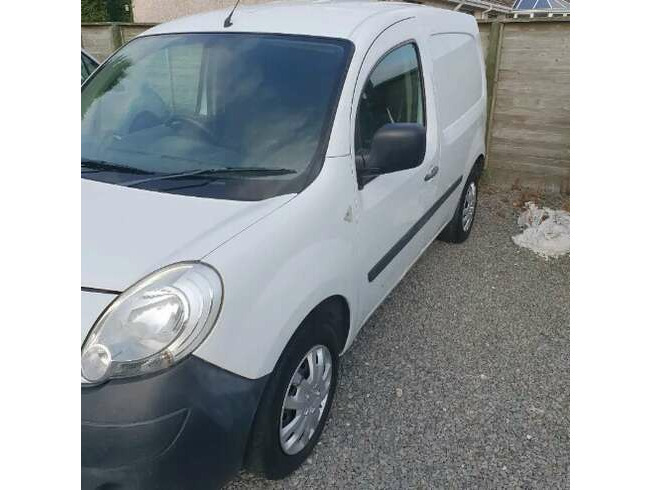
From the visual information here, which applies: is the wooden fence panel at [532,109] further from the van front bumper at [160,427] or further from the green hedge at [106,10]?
the green hedge at [106,10]

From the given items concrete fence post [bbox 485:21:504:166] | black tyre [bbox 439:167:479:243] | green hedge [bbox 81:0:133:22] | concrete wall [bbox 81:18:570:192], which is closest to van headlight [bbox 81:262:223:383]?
black tyre [bbox 439:167:479:243]

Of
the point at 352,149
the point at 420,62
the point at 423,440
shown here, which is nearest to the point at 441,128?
the point at 420,62

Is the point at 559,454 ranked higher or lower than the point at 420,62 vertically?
lower

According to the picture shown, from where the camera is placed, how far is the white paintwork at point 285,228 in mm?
1514

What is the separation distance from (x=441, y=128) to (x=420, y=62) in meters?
0.42

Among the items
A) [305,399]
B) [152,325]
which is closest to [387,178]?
[305,399]

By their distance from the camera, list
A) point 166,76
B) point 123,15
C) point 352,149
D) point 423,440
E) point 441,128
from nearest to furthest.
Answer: point 352,149 < point 423,440 < point 166,76 < point 441,128 < point 123,15

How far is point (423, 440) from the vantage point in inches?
88.7

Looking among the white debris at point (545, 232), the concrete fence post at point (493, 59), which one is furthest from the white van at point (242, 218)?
the concrete fence post at point (493, 59)

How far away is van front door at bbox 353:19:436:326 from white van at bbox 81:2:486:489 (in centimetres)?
1

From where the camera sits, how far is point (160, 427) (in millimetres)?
1387

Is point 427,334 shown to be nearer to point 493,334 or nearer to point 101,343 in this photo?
point 493,334

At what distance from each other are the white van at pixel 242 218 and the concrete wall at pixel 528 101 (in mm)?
2518

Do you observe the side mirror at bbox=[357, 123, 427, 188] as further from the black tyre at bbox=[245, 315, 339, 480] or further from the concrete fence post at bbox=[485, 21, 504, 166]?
the concrete fence post at bbox=[485, 21, 504, 166]
